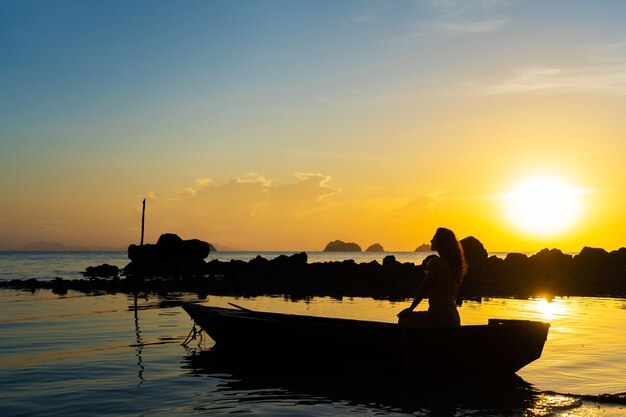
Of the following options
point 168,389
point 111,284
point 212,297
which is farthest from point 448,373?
point 111,284

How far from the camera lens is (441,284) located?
12.2m

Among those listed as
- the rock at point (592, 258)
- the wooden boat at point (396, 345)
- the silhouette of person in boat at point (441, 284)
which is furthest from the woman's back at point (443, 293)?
the rock at point (592, 258)

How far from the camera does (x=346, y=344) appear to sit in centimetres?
1363

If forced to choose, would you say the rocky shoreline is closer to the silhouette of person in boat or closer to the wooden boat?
the wooden boat

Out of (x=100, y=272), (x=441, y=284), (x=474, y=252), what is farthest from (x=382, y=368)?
(x=100, y=272)

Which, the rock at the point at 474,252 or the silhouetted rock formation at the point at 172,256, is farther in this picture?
the silhouetted rock formation at the point at 172,256

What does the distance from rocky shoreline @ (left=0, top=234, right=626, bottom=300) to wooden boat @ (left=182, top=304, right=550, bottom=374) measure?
18282mm

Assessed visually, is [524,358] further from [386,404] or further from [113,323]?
[113,323]

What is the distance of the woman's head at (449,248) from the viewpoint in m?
11.8

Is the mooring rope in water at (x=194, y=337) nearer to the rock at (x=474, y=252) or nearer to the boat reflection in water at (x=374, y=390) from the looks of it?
the boat reflection in water at (x=374, y=390)

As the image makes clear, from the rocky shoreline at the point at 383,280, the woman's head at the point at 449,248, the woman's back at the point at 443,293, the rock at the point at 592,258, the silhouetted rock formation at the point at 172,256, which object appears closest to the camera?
the woman's head at the point at 449,248

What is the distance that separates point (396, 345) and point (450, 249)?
8.40 ft

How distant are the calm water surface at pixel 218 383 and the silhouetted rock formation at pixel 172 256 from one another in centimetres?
4103

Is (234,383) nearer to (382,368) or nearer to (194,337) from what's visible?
(382,368)
